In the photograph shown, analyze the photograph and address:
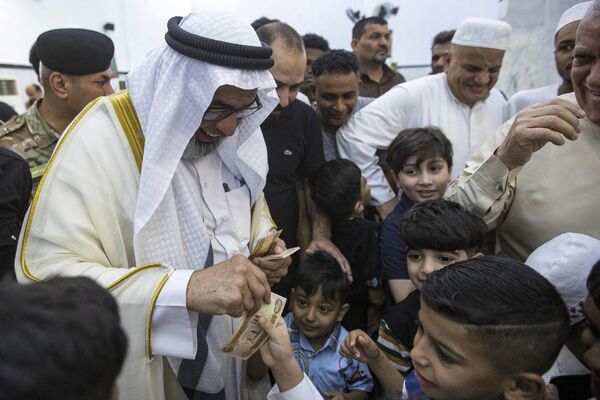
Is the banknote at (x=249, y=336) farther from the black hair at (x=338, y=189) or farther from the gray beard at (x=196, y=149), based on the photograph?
the black hair at (x=338, y=189)

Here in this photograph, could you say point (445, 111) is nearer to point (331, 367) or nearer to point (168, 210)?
point (331, 367)

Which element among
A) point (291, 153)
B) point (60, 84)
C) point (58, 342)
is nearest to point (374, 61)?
point (291, 153)

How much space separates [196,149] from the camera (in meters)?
1.85

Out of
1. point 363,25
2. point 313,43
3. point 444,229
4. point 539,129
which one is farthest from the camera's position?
point 363,25

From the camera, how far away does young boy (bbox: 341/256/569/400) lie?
1.27 meters

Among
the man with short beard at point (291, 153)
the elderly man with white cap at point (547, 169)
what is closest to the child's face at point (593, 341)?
the elderly man with white cap at point (547, 169)

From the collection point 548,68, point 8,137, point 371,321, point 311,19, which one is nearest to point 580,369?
point 371,321

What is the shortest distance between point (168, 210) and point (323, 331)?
3.86 feet

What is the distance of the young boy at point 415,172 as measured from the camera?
8.50 ft

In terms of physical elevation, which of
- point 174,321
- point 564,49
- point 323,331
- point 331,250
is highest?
point 564,49

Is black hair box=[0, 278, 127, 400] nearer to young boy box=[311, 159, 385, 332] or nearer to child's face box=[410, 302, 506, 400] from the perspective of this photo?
child's face box=[410, 302, 506, 400]

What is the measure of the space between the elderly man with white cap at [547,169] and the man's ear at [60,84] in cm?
269

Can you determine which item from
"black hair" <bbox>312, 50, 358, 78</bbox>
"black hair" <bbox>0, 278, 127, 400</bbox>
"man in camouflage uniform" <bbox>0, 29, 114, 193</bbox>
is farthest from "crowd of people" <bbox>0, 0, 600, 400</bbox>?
"man in camouflage uniform" <bbox>0, 29, 114, 193</bbox>

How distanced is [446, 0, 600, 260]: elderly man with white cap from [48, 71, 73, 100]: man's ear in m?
2.69
